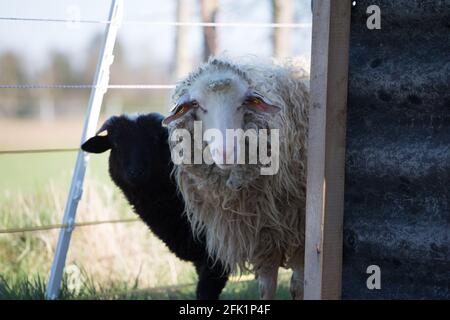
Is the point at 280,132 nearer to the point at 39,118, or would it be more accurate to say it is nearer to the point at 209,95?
the point at 209,95

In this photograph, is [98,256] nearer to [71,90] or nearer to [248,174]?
[248,174]

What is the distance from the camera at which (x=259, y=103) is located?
12.6 feet

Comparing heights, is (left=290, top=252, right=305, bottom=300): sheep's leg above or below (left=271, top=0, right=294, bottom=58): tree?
below

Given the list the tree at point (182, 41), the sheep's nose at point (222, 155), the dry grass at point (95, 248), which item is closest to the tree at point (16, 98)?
the tree at point (182, 41)

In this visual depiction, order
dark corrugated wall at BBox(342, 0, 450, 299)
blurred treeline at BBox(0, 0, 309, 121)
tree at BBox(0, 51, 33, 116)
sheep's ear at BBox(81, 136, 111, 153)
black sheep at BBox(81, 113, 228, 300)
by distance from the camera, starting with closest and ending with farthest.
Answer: dark corrugated wall at BBox(342, 0, 450, 299), black sheep at BBox(81, 113, 228, 300), sheep's ear at BBox(81, 136, 111, 153), tree at BBox(0, 51, 33, 116), blurred treeline at BBox(0, 0, 309, 121)

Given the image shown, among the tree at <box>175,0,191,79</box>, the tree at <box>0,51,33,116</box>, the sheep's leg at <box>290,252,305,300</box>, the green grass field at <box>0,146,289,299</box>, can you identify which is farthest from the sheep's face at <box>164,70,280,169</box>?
the tree at <box>0,51,33,116</box>

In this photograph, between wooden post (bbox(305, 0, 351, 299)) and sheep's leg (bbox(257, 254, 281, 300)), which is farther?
sheep's leg (bbox(257, 254, 281, 300))

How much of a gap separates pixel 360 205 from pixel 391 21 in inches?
27.1

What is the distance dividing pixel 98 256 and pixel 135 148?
6.63ft

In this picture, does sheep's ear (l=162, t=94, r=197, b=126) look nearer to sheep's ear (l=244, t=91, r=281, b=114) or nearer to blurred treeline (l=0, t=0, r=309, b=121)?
sheep's ear (l=244, t=91, r=281, b=114)

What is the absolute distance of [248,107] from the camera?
12.6 ft

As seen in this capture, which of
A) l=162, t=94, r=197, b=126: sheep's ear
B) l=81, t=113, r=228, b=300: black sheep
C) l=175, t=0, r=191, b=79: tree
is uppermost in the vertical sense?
l=175, t=0, r=191, b=79: tree

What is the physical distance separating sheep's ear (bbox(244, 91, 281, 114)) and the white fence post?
1234 millimetres

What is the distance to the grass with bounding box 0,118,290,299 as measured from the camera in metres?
5.39
